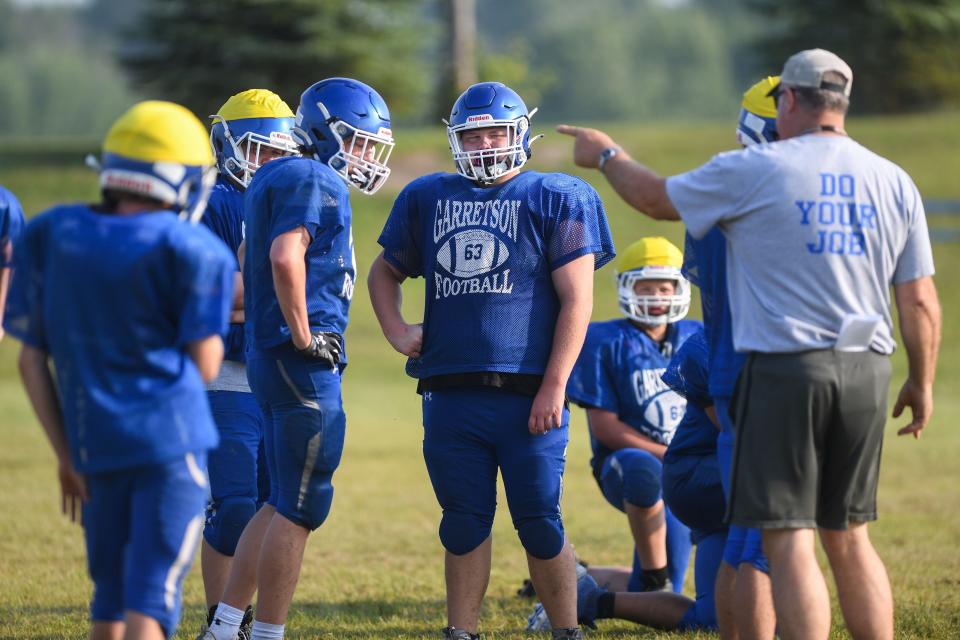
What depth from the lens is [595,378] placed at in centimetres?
621

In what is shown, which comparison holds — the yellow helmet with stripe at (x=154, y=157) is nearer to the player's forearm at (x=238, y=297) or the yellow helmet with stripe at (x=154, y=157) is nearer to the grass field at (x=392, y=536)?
the player's forearm at (x=238, y=297)

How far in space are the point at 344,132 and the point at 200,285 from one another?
5.20 feet

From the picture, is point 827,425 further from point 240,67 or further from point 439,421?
point 240,67

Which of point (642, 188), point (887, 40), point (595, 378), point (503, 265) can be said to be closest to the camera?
point (642, 188)

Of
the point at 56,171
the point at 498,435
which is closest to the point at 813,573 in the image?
the point at 498,435

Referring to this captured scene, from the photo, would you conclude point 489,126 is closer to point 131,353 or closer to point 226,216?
point 226,216

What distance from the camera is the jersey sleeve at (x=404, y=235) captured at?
5.08 m

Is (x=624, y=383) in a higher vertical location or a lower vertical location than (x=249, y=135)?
lower

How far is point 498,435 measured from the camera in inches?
190

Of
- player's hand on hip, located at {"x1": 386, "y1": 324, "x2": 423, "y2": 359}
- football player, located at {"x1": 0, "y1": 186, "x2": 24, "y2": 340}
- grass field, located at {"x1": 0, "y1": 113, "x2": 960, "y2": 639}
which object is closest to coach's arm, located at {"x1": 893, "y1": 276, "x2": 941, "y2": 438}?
grass field, located at {"x1": 0, "y1": 113, "x2": 960, "y2": 639}

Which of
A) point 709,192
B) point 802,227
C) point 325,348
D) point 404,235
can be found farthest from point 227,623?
point 802,227

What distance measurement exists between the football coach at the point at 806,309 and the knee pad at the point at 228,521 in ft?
7.00

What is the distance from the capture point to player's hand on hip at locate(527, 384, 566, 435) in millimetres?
4742

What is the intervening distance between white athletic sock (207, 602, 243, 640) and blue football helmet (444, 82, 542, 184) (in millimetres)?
1868
